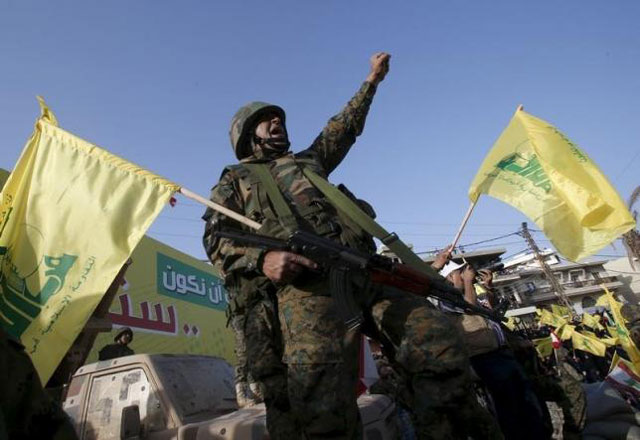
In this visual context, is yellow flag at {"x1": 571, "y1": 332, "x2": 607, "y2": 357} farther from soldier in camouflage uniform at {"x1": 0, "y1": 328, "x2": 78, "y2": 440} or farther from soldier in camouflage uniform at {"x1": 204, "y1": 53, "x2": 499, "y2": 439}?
soldier in camouflage uniform at {"x1": 0, "y1": 328, "x2": 78, "y2": 440}

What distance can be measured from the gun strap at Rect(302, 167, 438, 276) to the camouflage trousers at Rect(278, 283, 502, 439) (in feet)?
1.06

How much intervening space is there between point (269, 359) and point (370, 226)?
3.00ft

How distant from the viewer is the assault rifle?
2.05 meters

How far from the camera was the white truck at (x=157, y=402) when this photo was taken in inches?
132

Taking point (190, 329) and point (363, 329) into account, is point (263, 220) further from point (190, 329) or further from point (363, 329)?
point (190, 329)

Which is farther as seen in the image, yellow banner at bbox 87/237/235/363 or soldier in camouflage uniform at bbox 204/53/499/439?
yellow banner at bbox 87/237/235/363

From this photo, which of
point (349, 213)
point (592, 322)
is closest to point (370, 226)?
point (349, 213)

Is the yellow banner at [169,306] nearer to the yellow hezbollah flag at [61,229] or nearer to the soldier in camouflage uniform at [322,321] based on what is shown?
the yellow hezbollah flag at [61,229]

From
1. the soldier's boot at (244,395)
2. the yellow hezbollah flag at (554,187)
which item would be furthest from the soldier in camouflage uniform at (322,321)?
the soldier's boot at (244,395)

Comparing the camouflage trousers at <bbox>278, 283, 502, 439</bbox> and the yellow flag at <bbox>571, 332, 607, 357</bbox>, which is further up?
the camouflage trousers at <bbox>278, 283, 502, 439</bbox>

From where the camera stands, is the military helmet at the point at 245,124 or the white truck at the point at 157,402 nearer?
the military helmet at the point at 245,124

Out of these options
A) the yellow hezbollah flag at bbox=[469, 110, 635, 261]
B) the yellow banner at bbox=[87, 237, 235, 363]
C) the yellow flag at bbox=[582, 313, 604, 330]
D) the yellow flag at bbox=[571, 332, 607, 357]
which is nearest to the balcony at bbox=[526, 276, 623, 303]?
the yellow flag at bbox=[582, 313, 604, 330]

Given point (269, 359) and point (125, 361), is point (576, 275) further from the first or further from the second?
point (269, 359)

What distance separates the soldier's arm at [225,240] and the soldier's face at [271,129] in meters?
0.40
